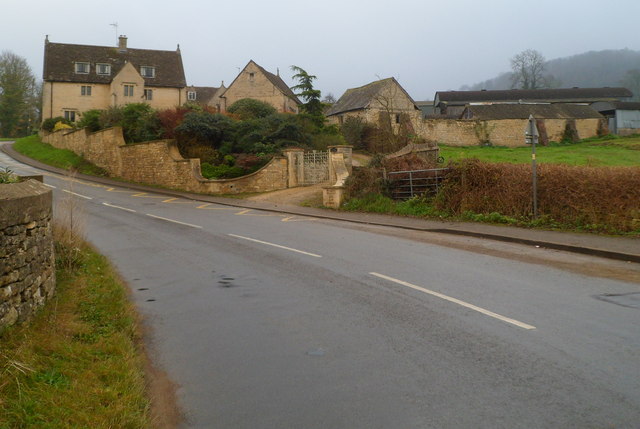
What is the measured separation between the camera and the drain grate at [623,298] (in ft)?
23.9

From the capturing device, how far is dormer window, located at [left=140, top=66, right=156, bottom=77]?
56.3m

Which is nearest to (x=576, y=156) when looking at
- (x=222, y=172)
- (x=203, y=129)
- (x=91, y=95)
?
(x=222, y=172)

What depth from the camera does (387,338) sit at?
5887 millimetres

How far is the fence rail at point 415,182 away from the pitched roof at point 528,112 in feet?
125

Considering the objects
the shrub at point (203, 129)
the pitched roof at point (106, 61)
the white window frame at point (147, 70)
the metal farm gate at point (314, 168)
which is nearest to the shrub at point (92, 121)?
the shrub at point (203, 129)

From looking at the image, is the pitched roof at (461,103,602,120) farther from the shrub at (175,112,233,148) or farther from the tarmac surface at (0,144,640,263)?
the tarmac surface at (0,144,640,263)

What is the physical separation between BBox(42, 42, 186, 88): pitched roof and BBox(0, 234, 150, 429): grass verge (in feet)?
174

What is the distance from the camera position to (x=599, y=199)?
14.1m

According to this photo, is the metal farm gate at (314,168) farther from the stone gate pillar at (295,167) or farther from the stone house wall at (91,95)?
the stone house wall at (91,95)

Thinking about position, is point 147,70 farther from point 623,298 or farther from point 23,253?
point 623,298

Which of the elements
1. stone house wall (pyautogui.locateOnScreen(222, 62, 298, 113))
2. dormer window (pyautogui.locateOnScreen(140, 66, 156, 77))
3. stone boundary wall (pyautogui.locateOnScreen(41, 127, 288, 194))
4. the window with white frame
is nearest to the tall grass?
stone boundary wall (pyautogui.locateOnScreen(41, 127, 288, 194))

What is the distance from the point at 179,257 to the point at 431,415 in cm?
832

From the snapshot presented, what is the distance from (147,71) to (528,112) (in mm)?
42892

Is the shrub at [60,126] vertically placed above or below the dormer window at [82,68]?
below
